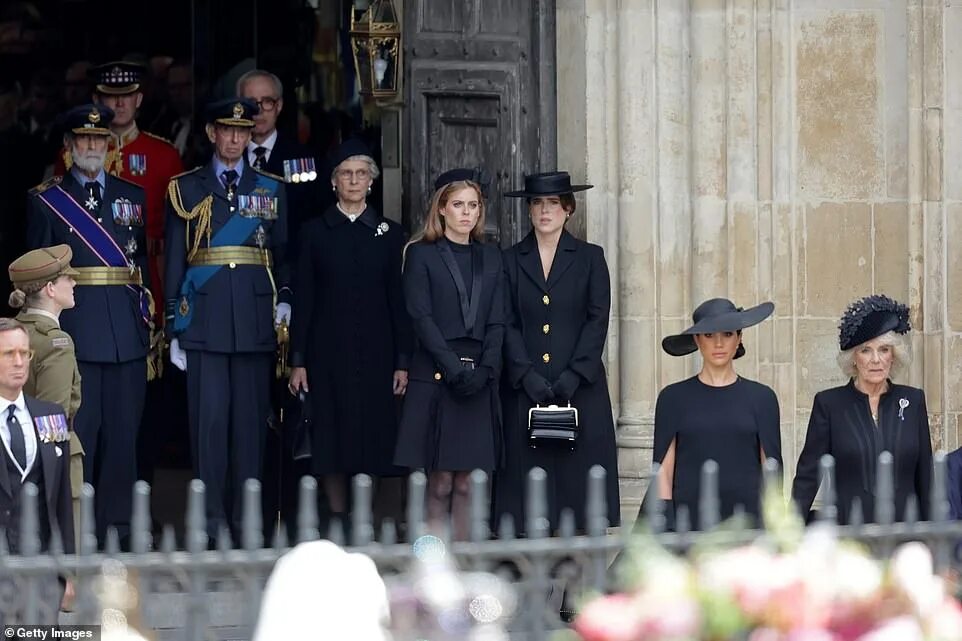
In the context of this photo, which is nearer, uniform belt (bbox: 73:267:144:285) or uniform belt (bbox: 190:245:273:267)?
uniform belt (bbox: 73:267:144:285)

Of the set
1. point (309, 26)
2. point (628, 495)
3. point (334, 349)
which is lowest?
point (628, 495)

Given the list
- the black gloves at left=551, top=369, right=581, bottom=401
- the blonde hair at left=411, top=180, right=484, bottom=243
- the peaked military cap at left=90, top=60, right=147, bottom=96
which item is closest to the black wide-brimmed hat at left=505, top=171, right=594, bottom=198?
the blonde hair at left=411, top=180, right=484, bottom=243

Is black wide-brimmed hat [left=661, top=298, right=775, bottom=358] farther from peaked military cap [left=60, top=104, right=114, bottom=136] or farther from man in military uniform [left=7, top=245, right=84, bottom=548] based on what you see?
peaked military cap [left=60, top=104, right=114, bottom=136]

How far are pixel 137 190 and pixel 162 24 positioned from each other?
3588 millimetres

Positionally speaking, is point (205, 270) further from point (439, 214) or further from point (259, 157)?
point (439, 214)

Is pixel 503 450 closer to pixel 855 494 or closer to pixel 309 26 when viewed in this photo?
pixel 855 494

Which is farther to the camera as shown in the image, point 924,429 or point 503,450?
point 503,450

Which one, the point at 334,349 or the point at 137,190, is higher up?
the point at 137,190

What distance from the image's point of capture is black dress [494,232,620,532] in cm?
927

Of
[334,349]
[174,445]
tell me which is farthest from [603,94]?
[174,445]

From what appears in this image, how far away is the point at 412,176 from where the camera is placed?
10148 mm

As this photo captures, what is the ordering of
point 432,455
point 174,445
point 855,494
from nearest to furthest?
point 855,494 → point 432,455 → point 174,445

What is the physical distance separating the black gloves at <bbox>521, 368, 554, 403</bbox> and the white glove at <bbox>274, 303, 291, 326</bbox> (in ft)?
4.02

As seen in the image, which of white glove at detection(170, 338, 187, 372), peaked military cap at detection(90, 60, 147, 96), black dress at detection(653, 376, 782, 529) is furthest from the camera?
peaked military cap at detection(90, 60, 147, 96)
